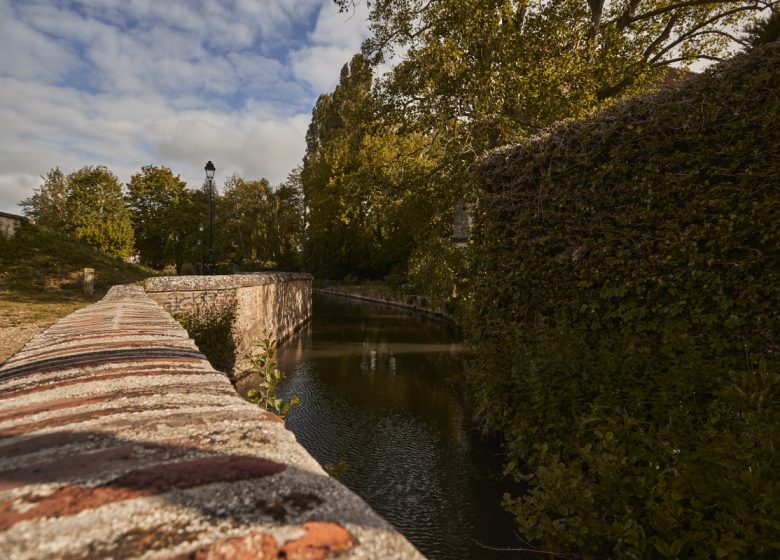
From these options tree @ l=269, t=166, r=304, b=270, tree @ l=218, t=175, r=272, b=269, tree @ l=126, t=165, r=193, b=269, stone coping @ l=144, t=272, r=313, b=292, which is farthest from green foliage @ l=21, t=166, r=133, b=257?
stone coping @ l=144, t=272, r=313, b=292

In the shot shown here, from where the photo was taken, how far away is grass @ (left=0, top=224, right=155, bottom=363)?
9203 mm

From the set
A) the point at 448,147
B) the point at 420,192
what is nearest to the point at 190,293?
the point at 420,192

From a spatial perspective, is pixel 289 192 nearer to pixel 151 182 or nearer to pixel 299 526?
pixel 151 182

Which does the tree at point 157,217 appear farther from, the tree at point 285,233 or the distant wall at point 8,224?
the distant wall at point 8,224

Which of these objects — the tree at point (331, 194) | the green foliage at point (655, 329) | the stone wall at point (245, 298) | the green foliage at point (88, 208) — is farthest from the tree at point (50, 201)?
the green foliage at point (655, 329)

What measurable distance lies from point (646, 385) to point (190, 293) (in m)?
8.32

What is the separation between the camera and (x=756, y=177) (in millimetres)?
3701

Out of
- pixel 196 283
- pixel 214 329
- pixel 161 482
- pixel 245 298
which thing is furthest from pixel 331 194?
pixel 161 482

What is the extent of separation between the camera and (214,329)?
8695mm

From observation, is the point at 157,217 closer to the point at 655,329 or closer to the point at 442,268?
the point at 442,268

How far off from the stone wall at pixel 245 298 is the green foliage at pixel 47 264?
6.27 meters

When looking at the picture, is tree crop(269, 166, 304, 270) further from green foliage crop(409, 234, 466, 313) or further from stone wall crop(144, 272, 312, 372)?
green foliage crop(409, 234, 466, 313)

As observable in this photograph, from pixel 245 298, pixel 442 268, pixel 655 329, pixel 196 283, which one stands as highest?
pixel 442 268

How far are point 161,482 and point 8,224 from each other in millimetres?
21909
